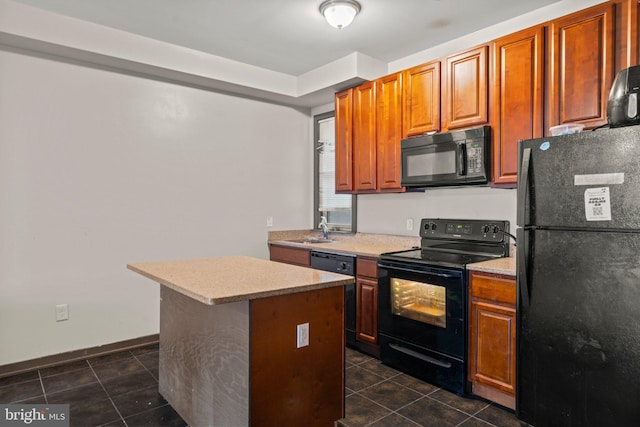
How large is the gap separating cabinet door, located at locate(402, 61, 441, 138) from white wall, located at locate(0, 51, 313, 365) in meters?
1.74

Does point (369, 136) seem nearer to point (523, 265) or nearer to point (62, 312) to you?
point (523, 265)

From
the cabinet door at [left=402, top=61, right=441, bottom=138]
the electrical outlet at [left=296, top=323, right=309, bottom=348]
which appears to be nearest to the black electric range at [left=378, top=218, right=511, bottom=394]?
the cabinet door at [left=402, top=61, right=441, bottom=138]

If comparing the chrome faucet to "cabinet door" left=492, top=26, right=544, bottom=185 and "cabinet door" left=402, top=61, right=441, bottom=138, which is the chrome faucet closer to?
"cabinet door" left=402, top=61, right=441, bottom=138

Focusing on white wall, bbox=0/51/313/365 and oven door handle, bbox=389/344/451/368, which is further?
white wall, bbox=0/51/313/365

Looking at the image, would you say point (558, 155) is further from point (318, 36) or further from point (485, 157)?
point (318, 36)

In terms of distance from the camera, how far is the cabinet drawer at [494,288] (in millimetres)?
2327

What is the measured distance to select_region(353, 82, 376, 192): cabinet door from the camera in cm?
361

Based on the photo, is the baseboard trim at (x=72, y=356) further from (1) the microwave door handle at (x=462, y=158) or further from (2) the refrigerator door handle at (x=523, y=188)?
(2) the refrigerator door handle at (x=523, y=188)

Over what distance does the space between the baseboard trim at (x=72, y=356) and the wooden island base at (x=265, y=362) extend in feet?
4.99

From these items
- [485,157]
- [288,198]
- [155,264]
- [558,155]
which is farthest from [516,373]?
[288,198]

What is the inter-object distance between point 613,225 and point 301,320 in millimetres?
1463

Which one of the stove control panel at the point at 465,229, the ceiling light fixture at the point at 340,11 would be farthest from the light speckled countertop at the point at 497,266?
the ceiling light fixture at the point at 340,11

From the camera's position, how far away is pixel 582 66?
234 cm

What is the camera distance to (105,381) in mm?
2824
